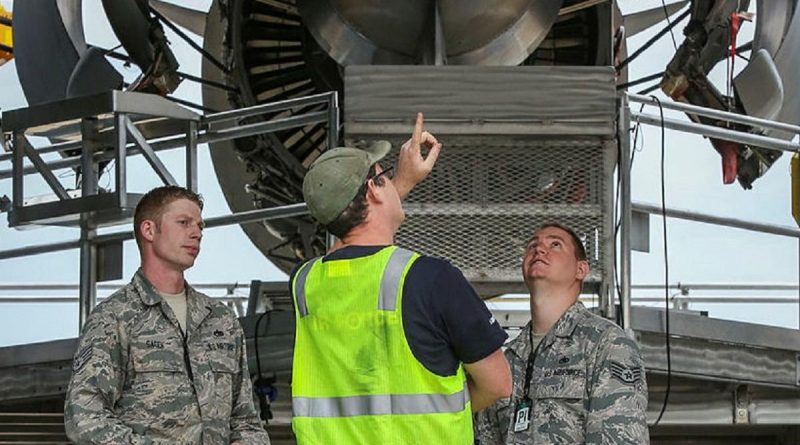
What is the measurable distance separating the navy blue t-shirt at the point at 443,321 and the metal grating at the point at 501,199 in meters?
3.01

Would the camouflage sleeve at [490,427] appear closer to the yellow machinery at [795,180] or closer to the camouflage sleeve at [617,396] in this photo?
the camouflage sleeve at [617,396]

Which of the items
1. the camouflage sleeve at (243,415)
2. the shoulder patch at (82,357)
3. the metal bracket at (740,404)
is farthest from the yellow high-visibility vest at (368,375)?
the metal bracket at (740,404)

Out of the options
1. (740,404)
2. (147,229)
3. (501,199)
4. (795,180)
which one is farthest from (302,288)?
(795,180)

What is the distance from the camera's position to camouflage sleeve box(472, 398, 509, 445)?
17.9ft

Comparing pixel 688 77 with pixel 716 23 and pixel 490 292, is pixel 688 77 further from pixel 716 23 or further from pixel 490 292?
pixel 490 292

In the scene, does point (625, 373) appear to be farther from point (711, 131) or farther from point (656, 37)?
point (656, 37)

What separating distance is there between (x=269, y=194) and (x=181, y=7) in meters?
1.59

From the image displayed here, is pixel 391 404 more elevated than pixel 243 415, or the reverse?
pixel 391 404

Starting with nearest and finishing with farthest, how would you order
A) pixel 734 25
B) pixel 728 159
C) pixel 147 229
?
pixel 147 229, pixel 728 159, pixel 734 25

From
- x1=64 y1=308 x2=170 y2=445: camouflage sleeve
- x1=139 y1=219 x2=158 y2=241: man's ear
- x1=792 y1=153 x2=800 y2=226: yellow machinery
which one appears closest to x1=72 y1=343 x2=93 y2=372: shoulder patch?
x1=64 y1=308 x2=170 y2=445: camouflage sleeve

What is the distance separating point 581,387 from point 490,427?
0.43m

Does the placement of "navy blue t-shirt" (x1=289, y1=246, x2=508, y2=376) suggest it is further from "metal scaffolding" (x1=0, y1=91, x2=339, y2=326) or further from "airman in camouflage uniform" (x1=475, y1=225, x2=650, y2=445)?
"metal scaffolding" (x1=0, y1=91, x2=339, y2=326)

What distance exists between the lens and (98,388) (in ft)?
17.3

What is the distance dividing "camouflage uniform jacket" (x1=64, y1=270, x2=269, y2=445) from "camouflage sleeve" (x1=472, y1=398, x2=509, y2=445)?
745 millimetres
